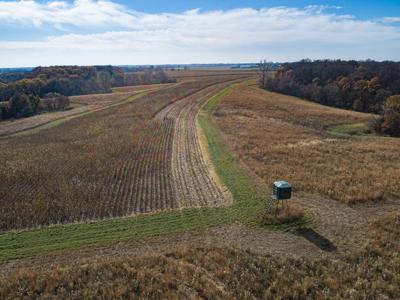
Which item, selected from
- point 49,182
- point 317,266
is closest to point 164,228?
point 317,266

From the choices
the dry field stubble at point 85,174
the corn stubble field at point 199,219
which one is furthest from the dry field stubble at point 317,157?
the dry field stubble at point 85,174

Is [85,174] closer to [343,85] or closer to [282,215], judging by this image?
[282,215]

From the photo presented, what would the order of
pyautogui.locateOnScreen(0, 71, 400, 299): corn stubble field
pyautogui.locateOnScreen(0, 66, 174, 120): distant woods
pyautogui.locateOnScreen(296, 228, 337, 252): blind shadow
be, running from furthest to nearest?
pyautogui.locateOnScreen(0, 66, 174, 120): distant woods < pyautogui.locateOnScreen(296, 228, 337, 252): blind shadow < pyautogui.locateOnScreen(0, 71, 400, 299): corn stubble field

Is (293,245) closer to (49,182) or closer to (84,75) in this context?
(49,182)

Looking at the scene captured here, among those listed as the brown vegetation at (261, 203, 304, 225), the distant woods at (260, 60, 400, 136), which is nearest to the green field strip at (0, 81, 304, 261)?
the brown vegetation at (261, 203, 304, 225)

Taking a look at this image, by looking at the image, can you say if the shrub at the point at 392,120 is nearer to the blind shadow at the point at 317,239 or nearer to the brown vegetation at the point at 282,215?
the brown vegetation at the point at 282,215

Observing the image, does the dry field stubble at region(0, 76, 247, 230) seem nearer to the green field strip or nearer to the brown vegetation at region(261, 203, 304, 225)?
the green field strip
